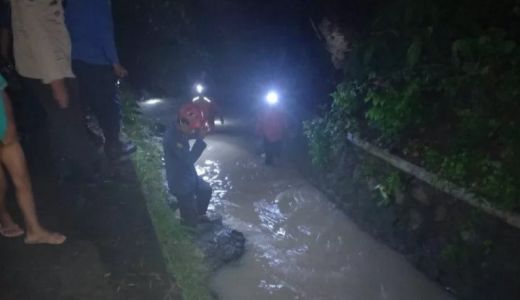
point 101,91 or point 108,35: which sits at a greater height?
point 108,35

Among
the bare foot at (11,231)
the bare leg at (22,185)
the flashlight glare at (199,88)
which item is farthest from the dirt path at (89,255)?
the flashlight glare at (199,88)

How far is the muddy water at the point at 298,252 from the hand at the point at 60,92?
318 centimetres

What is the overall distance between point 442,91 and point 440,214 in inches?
85.2

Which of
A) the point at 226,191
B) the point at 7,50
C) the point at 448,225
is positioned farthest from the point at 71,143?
the point at 448,225

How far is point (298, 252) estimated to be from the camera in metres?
6.79

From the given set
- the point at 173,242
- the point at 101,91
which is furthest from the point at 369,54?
the point at 173,242

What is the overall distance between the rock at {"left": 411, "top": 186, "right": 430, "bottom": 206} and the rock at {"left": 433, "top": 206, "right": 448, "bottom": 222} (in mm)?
174

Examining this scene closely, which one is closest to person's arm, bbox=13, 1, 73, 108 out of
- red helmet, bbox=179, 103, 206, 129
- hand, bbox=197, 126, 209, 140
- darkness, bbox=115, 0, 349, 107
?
red helmet, bbox=179, 103, 206, 129

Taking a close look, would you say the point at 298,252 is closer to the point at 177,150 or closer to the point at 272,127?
the point at 177,150

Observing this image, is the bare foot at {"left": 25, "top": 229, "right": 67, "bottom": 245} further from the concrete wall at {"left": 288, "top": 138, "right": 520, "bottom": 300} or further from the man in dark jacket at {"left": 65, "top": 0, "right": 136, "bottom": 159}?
the concrete wall at {"left": 288, "top": 138, "right": 520, "bottom": 300}

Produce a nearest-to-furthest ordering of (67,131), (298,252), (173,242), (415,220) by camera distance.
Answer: (173,242) → (67,131) → (415,220) → (298,252)

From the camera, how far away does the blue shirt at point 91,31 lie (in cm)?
463

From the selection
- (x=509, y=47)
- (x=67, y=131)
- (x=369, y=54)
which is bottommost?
(x=67, y=131)

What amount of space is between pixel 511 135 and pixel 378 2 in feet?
16.9
